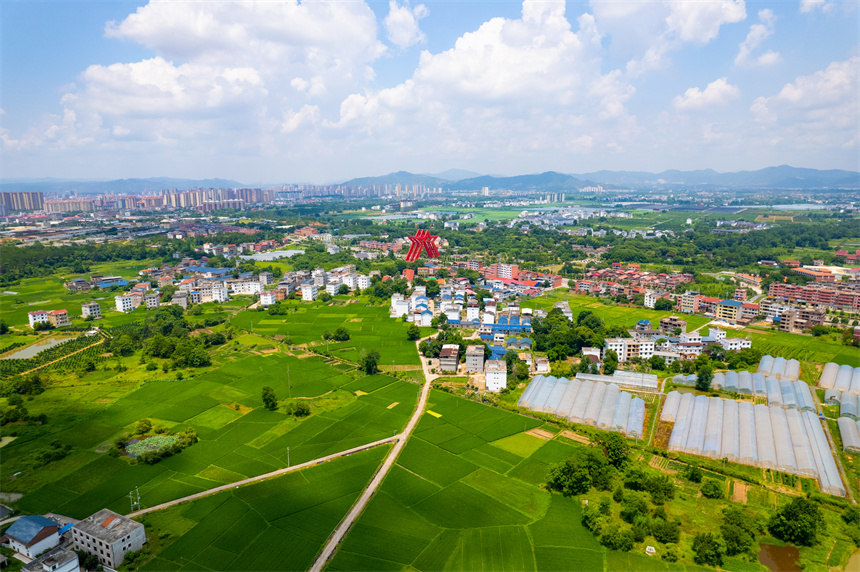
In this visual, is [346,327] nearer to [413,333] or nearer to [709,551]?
[413,333]

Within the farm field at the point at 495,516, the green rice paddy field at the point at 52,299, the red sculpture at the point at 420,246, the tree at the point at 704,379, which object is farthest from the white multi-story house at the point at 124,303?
the tree at the point at 704,379

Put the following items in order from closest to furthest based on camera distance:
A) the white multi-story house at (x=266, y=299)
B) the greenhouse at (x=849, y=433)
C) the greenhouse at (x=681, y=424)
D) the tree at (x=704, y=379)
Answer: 1. the greenhouse at (x=849, y=433)
2. the greenhouse at (x=681, y=424)
3. the tree at (x=704, y=379)
4. the white multi-story house at (x=266, y=299)

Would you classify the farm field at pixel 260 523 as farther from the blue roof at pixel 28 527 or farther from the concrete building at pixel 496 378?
the concrete building at pixel 496 378

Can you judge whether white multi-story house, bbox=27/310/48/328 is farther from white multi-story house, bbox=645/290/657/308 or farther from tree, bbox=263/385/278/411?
white multi-story house, bbox=645/290/657/308

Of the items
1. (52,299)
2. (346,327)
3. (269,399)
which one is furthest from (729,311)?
(52,299)

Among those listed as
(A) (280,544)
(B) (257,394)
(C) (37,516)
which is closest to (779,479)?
(A) (280,544)

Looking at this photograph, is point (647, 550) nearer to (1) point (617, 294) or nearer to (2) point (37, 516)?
(2) point (37, 516)
